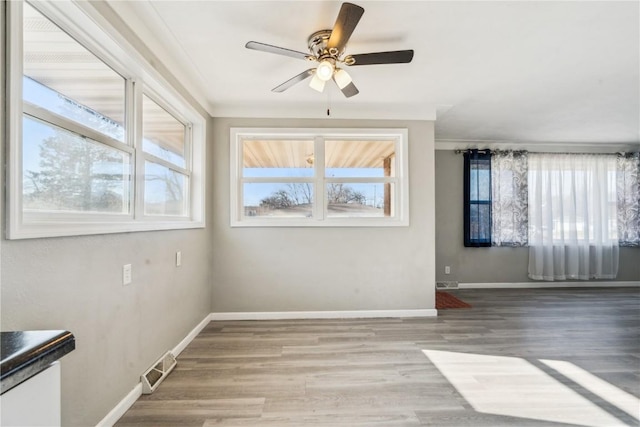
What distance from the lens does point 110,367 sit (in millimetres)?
1689

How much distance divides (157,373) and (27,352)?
6.11 ft

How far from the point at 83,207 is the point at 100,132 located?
46 centimetres

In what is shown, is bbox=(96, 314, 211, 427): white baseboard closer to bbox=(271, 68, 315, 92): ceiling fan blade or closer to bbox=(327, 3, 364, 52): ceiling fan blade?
bbox=(271, 68, 315, 92): ceiling fan blade

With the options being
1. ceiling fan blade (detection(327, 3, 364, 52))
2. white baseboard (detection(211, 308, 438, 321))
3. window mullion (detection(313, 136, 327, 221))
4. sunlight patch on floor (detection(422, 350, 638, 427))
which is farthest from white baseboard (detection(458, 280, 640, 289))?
ceiling fan blade (detection(327, 3, 364, 52))

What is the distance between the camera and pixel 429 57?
2.35 metres

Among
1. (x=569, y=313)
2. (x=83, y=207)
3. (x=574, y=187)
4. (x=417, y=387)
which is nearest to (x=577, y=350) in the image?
(x=569, y=313)

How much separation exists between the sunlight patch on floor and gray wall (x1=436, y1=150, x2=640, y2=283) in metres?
2.59

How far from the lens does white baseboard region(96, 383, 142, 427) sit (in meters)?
1.65

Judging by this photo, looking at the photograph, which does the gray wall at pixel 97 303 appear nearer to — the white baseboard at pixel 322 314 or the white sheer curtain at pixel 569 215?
the white baseboard at pixel 322 314

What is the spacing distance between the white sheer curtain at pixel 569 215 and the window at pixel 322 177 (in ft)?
9.75

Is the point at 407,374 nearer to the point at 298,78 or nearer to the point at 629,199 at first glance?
the point at 298,78

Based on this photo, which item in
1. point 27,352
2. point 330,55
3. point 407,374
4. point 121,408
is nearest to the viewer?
point 27,352

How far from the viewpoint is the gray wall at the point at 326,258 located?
3.43m

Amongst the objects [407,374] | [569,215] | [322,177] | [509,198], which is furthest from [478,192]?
[407,374]
